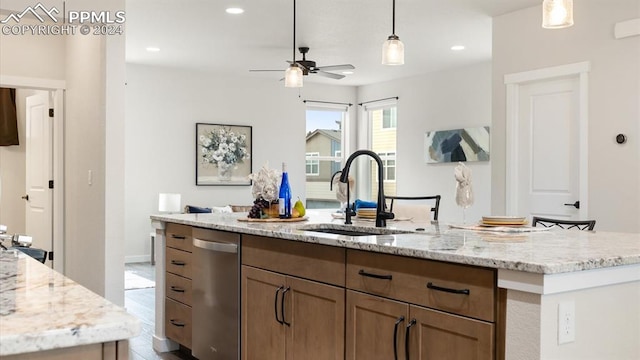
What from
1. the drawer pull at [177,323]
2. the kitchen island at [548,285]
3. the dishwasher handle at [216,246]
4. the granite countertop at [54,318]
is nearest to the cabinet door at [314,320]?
the kitchen island at [548,285]

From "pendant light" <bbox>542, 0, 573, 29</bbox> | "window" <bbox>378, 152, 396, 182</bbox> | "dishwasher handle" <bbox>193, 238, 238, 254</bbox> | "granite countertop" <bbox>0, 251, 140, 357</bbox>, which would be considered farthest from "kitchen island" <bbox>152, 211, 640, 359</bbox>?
"window" <bbox>378, 152, 396, 182</bbox>

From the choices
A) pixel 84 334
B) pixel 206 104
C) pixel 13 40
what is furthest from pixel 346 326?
pixel 206 104

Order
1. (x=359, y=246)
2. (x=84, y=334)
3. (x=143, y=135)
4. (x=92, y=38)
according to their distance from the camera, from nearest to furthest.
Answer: (x=84, y=334) → (x=359, y=246) → (x=92, y=38) → (x=143, y=135)

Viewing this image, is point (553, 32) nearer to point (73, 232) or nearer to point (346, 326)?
point (346, 326)

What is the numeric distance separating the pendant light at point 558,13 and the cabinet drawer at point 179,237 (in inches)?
89.4

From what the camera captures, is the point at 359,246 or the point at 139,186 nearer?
the point at 359,246

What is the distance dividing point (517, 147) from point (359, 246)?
3585 millimetres

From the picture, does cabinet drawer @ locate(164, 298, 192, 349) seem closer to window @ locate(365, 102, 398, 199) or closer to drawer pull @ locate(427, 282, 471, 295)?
drawer pull @ locate(427, 282, 471, 295)


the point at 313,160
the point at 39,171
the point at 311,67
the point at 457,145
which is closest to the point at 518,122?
the point at 311,67

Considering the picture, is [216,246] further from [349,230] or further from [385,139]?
[385,139]

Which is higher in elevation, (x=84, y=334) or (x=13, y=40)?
(x=13, y=40)

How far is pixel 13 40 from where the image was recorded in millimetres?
5270

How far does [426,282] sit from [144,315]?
3.52m

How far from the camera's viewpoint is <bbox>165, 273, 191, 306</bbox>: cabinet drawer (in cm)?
356
